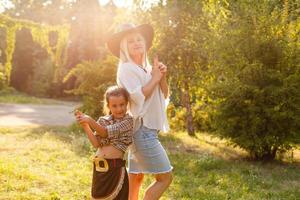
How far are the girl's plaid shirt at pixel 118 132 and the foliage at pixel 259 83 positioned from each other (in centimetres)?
557

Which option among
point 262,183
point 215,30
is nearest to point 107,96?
point 262,183

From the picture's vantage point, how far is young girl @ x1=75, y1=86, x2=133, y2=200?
4512 mm

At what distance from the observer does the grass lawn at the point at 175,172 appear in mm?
7066

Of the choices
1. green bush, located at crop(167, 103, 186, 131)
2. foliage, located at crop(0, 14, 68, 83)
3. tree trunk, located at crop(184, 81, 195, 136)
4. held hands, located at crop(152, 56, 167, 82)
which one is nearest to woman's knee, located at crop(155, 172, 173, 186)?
held hands, located at crop(152, 56, 167, 82)

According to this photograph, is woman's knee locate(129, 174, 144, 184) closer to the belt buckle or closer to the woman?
the woman

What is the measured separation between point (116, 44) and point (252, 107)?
5524 millimetres

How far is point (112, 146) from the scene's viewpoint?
4.57 meters

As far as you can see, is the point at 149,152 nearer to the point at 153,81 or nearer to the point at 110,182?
the point at 110,182

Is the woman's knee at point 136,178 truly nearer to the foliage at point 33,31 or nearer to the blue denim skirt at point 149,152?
the blue denim skirt at point 149,152

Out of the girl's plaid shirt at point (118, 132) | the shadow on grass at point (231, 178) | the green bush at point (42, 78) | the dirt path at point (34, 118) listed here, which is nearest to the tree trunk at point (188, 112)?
the shadow on grass at point (231, 178)

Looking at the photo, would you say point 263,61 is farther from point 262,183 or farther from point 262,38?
point 262,183

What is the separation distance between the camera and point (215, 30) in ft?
35.2

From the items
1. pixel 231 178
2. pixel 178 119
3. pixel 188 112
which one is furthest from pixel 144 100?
pixel 178 119

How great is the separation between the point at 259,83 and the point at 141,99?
593 centimetres
